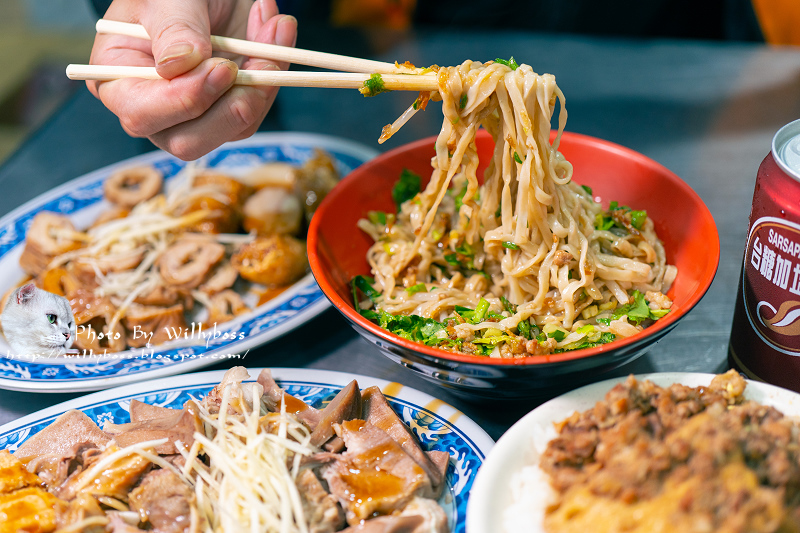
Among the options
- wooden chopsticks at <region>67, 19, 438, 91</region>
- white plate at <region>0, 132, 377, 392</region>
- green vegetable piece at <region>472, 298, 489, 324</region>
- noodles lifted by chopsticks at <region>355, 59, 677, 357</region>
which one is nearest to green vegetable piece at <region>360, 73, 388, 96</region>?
wooden chopsticks at <region>67, 19, 438, 91</region>

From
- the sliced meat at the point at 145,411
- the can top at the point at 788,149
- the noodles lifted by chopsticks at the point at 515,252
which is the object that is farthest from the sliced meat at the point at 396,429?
the can top at the point at 788,149

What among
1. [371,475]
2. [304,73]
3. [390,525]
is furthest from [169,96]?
[390,525]

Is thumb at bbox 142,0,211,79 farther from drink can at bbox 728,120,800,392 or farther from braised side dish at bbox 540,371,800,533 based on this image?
drink can at bbox 728,120,800,392

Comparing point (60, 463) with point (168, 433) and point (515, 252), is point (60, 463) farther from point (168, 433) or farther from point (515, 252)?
point (515, 252)

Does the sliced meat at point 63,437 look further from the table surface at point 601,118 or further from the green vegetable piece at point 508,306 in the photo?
the green vegetable piece at point 508,306

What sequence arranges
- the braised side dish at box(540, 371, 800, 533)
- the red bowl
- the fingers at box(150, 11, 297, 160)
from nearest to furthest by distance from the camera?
the braised side dish at box(540, 371, 800, 533), the red bowl, the fingers at box(150, 11, 297, 160)

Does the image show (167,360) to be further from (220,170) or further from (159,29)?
(220,170)

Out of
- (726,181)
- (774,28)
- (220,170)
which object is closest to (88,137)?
(220,170)
